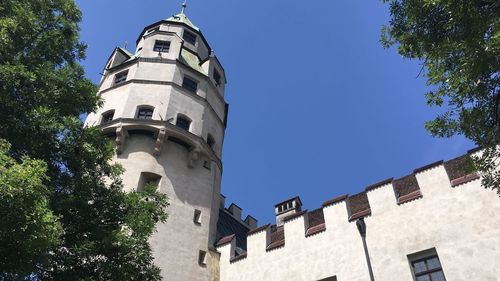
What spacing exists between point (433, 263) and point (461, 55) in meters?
7.54

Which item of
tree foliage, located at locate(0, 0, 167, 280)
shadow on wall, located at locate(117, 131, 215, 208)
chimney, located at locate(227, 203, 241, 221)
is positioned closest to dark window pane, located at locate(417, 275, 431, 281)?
tree foliage, located at locate(0, 0, 167, 280)

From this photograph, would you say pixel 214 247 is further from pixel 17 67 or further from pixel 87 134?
pixel 17 67

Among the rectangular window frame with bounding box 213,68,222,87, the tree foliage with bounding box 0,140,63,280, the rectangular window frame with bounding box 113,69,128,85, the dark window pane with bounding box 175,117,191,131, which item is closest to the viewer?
the tree foliage with bounding box 0,140,63,280

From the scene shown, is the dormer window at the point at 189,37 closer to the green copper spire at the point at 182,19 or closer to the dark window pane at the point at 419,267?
the green copper spire at the point at 182,19

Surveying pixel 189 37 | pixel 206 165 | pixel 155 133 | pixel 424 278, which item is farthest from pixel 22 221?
pixel 189 37

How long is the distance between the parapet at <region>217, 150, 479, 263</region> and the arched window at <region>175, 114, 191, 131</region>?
6.58 meters

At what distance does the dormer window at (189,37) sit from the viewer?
98.2 feet

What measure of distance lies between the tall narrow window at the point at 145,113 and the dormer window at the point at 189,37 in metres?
9.08

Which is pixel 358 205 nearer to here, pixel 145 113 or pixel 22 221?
pixel 145 113

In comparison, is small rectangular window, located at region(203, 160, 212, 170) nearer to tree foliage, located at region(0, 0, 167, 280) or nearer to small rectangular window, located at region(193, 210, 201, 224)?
small rectangular window, located at region(193, 210, 201, 224)

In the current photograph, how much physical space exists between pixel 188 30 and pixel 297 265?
65.3 ft

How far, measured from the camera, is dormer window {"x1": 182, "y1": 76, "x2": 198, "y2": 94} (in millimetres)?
24931

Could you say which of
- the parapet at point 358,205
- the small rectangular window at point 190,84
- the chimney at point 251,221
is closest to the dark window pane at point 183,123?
the small rectangular window at point 190,84

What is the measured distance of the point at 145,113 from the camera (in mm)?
22484
